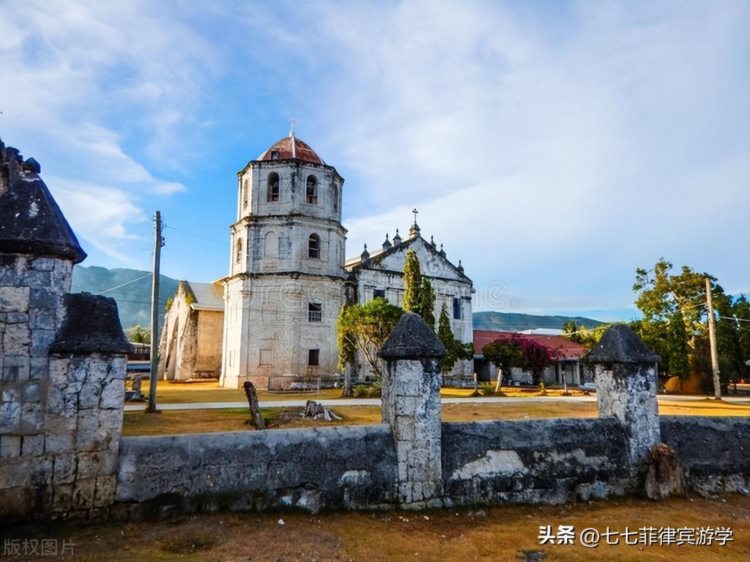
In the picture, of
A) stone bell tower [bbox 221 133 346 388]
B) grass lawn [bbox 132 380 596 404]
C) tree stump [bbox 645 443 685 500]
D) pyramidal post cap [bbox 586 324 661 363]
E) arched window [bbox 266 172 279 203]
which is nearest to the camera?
tree stump [bbox 645 443 685 500]

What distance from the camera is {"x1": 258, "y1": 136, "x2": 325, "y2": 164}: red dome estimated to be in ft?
97.1

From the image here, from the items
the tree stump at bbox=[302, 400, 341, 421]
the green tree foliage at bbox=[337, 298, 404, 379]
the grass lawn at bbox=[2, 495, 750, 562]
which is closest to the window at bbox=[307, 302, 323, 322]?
the green tree foliage at bbox=[337, 298, 404, 379]

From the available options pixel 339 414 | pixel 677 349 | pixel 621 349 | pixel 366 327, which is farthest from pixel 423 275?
pixel 621 349

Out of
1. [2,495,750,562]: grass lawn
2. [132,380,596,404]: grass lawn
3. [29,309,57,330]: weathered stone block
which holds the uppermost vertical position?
[29,309,57,330]: weathered stone block

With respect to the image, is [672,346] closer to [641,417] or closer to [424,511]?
[641,417]

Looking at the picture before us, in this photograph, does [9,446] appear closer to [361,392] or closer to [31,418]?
[31,418]

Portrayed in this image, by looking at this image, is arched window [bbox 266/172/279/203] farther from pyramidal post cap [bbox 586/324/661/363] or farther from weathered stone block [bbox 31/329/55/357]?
weathered stone block [bbox 31/329/55/357]

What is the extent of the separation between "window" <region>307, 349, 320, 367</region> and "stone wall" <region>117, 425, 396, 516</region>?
23122mm

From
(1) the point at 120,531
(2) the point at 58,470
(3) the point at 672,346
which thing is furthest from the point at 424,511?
(3) the point at 672,346

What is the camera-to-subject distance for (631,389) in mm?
6027

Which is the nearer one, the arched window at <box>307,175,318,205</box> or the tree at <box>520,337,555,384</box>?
the arched window at <box>307,175,318,205</box>

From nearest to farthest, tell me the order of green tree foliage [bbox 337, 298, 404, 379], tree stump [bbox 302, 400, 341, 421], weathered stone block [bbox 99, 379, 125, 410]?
1. weathered stone block [bbox 99, 379, 125, 410]
2. tree stump [bbox 302, 400, 341, 421]
3. green tree foliage [bbox 337, 298, 404, 379]

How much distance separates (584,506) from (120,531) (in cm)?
474

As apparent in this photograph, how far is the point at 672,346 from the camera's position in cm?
2902
